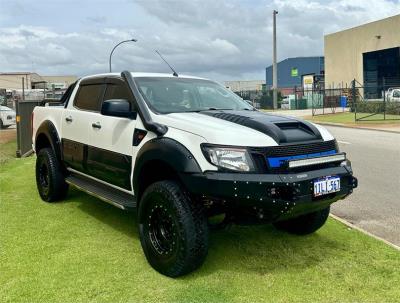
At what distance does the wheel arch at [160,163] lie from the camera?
160 inches

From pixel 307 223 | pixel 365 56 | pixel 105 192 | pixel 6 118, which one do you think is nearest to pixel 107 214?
pixel 105 192

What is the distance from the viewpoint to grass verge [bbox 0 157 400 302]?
3.89m

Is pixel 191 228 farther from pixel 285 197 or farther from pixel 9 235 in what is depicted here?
pixel 9 235

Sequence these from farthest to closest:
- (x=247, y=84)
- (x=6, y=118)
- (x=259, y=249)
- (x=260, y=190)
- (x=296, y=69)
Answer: (x=247, y=84), (x=296, y=69), (x=6, y=118), (x=259, y=249), (x=260, y=190)

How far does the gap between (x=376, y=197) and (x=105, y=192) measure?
439 centimetres

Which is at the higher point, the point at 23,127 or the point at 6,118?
the point at 6,118

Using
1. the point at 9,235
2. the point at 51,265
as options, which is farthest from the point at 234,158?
the point at 9,235

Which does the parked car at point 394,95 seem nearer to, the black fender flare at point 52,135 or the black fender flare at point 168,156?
the black fender flare at point 52,135

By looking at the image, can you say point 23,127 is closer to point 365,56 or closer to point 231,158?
point 231,158

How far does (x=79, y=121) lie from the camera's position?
19.5 ft

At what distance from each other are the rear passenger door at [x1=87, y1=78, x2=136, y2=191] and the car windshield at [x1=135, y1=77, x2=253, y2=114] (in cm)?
24

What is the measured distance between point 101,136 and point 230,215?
1.91 meters

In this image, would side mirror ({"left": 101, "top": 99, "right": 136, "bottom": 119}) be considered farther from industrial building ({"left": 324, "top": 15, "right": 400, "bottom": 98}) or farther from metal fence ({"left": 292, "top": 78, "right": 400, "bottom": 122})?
industrial building ({"left": 324, "top": 15, "right": 400, "bottom": 98})

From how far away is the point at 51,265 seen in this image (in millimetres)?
4465
